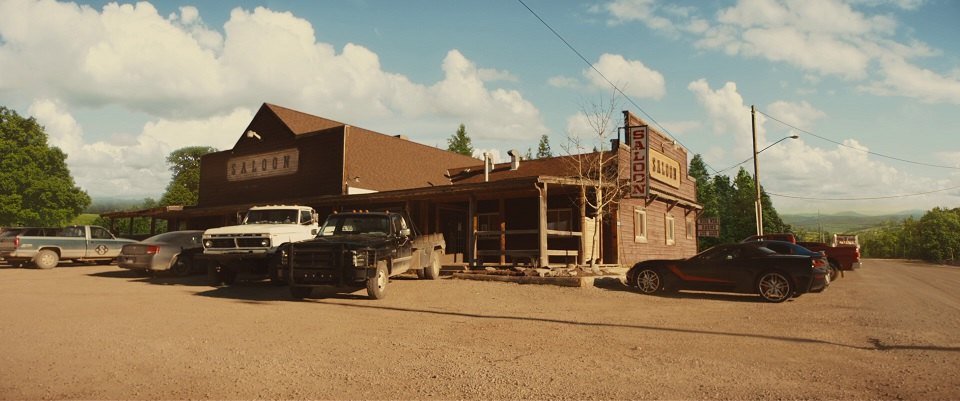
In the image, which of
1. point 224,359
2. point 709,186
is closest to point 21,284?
point 224,359

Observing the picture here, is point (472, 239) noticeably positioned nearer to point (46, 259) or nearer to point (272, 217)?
point (272, 217)

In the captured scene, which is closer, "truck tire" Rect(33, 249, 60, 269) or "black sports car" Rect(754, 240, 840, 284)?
"black sports car" Rect(754, 240, 840, 284)

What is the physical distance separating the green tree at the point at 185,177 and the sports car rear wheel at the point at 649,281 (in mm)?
52985

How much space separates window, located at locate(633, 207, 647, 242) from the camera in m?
21.9

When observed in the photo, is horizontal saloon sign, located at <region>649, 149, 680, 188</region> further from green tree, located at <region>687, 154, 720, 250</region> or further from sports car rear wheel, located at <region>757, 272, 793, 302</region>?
green tree, located at <region>687, 154, 720, 250</region>

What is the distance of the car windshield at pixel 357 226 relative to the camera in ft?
39.5

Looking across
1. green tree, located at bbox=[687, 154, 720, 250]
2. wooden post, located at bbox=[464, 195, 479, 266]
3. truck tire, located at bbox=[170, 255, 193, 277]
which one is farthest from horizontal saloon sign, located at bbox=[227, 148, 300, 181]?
green tree, located at bbox=[687, 154, 720, 250]

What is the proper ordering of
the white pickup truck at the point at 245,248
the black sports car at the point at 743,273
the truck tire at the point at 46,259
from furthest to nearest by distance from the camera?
the truck tire at the point at 46,259 < the white pickup truck at the point at 245,248 < the black sports car at the point at 743,273

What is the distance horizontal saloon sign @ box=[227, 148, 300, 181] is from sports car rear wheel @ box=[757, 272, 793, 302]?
74.6 ft

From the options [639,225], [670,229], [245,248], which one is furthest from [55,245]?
[670,229]

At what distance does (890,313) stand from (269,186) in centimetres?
2722

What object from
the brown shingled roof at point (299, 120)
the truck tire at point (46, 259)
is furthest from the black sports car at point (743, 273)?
the truck tire at point (46, 259)

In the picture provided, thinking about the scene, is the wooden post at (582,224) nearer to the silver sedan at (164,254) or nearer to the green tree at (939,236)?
the silver sedan at (164,254)

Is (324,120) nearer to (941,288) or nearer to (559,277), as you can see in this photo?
(559,277)
